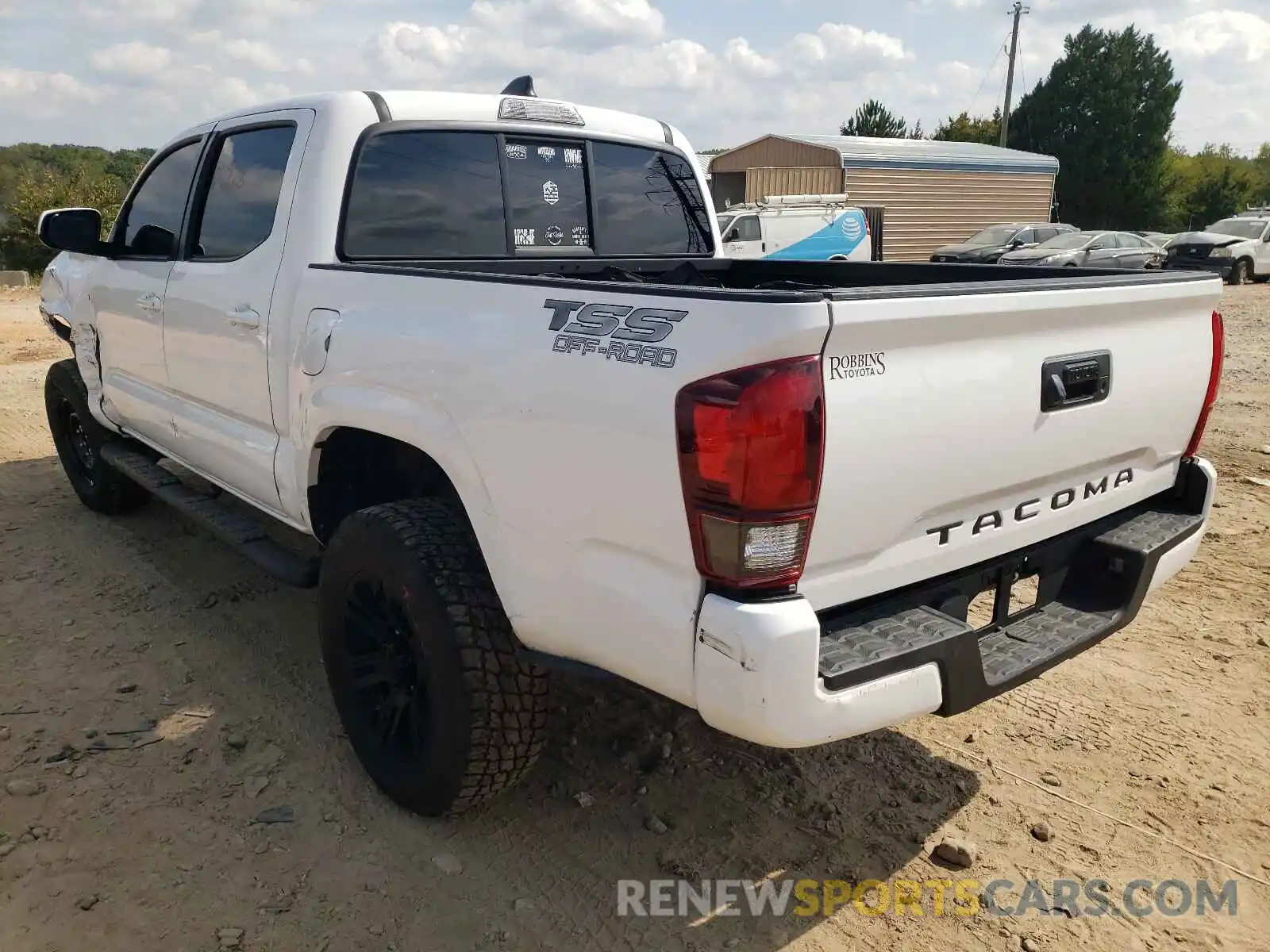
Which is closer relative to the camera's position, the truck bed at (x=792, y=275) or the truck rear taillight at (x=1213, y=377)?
the truck bed at (x=792, y=275)

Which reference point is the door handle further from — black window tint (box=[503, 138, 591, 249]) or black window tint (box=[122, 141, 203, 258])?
black window tint (box=[503, 138, 591, 249])

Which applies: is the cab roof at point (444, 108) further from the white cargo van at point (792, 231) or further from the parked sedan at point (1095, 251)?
the parked sedan at point (1095, 251)

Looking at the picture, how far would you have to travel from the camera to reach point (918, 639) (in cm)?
209

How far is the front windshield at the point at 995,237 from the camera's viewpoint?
2412 centimetres

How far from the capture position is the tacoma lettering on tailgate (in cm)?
226

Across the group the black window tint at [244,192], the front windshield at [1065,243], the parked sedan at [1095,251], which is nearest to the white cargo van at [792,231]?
the parked sedan at [1095,251]

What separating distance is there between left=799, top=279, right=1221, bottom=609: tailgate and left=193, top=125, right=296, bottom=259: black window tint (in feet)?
7.73

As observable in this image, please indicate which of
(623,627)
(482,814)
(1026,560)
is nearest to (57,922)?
(482,814)

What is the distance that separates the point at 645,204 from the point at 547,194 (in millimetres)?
578

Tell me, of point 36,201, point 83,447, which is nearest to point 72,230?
point 83,447

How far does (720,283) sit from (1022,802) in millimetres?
2542

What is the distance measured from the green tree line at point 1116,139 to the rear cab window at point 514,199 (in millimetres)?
47209

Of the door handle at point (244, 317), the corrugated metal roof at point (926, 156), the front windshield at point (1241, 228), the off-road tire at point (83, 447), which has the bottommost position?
the off-road tire at point (83, 447)

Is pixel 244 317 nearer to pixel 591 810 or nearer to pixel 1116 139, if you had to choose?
pixel 591 810
